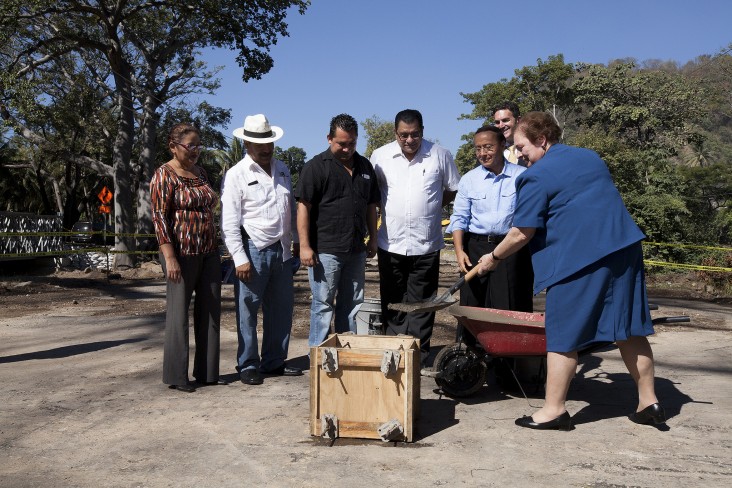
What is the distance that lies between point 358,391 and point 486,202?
6.28ft

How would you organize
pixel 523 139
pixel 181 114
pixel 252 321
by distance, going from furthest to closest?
pixel 181 114, pixel 252 321, pixel 523 139

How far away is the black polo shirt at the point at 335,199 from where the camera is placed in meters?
5.72

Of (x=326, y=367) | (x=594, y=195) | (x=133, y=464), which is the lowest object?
(x=133, y=464)

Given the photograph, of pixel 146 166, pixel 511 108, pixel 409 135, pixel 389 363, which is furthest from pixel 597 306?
pixel 146 166

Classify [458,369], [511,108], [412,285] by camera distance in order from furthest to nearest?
[511,108] < [412,285] < [458,369]

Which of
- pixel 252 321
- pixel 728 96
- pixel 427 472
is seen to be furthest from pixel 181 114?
pixel 427 472

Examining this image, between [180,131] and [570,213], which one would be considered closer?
[570,213]

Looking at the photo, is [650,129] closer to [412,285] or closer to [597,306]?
[412,285]

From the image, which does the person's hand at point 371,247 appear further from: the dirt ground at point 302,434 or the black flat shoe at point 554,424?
the black flat shoe at point 554,424

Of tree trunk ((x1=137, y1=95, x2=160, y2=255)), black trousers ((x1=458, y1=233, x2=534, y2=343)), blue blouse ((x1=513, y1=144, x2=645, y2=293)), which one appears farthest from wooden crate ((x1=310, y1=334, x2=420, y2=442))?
tree trunk ((x1=137, y1=95, x2=160, y2=255))

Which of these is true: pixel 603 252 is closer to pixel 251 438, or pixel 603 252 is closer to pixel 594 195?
pixel 594 195

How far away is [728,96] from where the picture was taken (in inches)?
1613

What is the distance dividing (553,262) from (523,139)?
2.62ft

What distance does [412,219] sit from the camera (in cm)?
574
